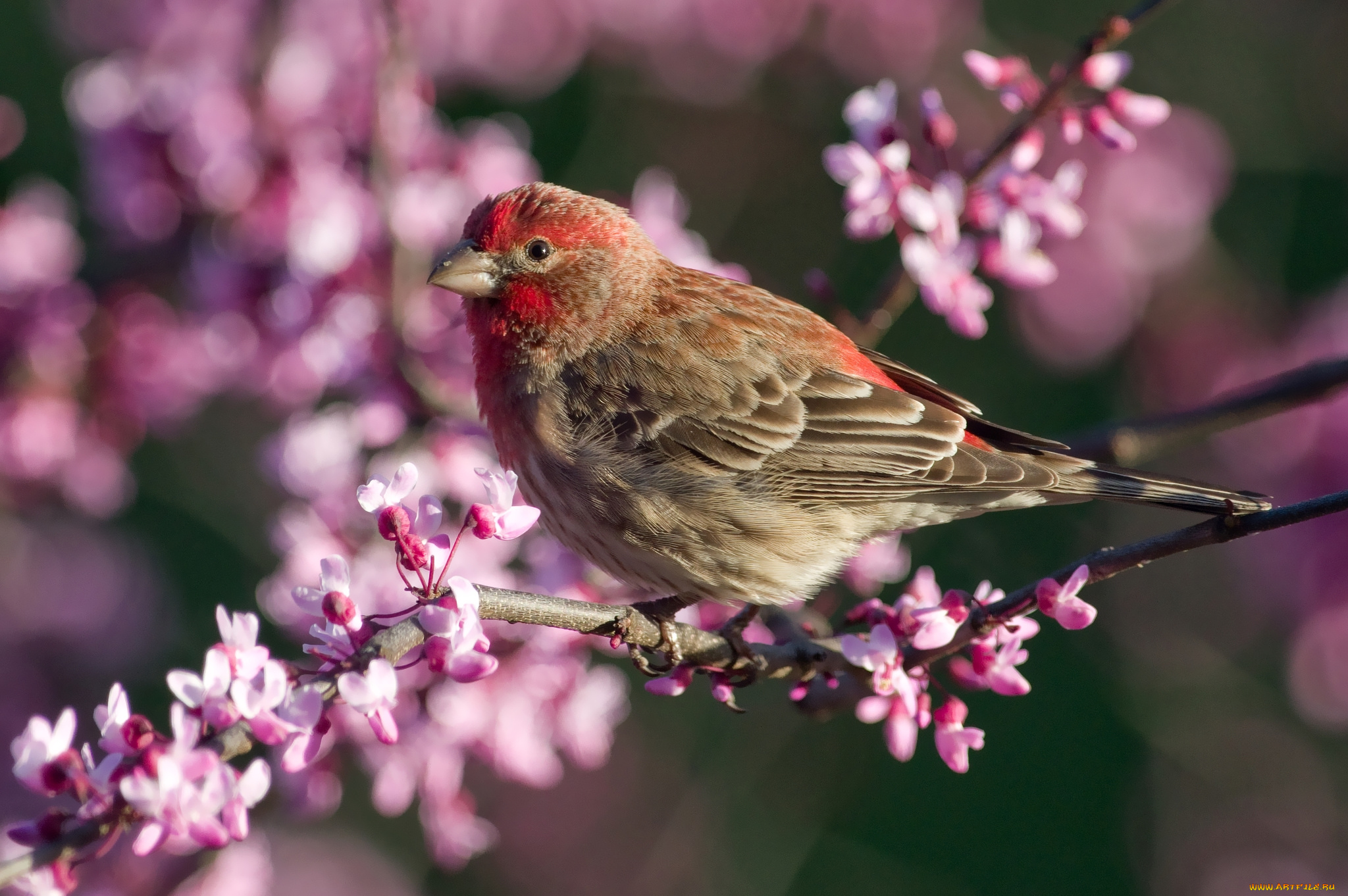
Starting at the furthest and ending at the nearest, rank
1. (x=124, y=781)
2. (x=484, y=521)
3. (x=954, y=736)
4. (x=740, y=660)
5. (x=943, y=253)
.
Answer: (x=943, y=253) < (x=740, y=660) < (x=954, y=736) < (x=484, y=521) < (x=124, y=781)

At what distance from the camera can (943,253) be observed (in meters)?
3.45

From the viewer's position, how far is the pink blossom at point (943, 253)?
3.35 meters

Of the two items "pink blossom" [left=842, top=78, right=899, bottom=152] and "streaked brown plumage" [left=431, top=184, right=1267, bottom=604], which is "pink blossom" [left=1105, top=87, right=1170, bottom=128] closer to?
"pink blossom" [left=842, top=78, right=899, bottom=152]

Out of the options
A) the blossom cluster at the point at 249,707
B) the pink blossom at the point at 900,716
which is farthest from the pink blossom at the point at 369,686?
the pink blossom at the point at 900,716

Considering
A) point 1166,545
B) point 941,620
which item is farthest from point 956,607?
point 1166,545

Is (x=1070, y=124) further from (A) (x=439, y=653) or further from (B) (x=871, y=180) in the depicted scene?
→ (A) (x=439, y=653)

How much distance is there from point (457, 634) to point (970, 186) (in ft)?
6.91

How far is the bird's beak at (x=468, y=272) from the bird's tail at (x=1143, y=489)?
179 centimetres

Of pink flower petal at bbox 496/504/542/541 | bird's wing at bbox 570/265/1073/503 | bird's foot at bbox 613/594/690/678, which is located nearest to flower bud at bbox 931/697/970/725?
bird's foot at bbox 613/594/690/678

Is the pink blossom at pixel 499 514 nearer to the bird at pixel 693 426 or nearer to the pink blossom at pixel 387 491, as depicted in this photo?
the pink blossom at pixel 387 491

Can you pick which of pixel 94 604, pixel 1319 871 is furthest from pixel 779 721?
pixel 94 604

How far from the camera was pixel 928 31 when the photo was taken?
6.41 m

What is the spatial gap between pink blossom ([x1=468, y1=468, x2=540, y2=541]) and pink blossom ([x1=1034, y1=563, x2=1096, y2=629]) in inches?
41.2

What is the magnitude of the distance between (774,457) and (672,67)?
372cm
